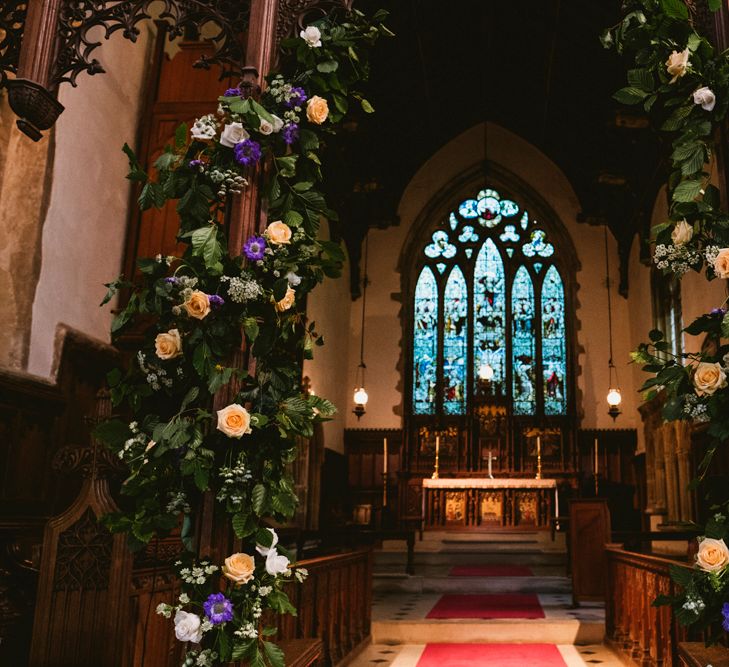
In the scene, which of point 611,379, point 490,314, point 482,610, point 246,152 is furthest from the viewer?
point 490,314

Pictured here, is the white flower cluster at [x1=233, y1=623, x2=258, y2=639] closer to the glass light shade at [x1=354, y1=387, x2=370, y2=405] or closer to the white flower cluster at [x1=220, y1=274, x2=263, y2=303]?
the white flower cluster at [x1=220, y1=274, x2=263, y2=303]

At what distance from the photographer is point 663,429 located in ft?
35.6

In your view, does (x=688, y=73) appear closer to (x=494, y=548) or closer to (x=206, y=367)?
(x=206, y=367)

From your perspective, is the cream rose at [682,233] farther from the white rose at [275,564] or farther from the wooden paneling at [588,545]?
the wooden paneling at [588,545]

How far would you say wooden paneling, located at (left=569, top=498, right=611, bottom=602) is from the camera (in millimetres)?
7590

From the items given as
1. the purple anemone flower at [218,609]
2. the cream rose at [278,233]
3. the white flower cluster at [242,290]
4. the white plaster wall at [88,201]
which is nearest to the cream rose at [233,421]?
the white flower cluster at [242,290]

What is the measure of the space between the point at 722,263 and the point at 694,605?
1158mm

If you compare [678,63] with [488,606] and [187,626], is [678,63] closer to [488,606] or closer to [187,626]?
[187,626]

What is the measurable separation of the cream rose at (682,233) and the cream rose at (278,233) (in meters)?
1.43

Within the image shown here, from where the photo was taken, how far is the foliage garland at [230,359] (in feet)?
8.79

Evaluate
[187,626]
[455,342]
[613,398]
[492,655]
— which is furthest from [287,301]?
[455,342]

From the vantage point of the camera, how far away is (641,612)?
5367mm

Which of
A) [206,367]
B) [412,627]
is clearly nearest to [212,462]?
[206,367]

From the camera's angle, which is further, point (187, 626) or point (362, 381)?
point (362, 381)
